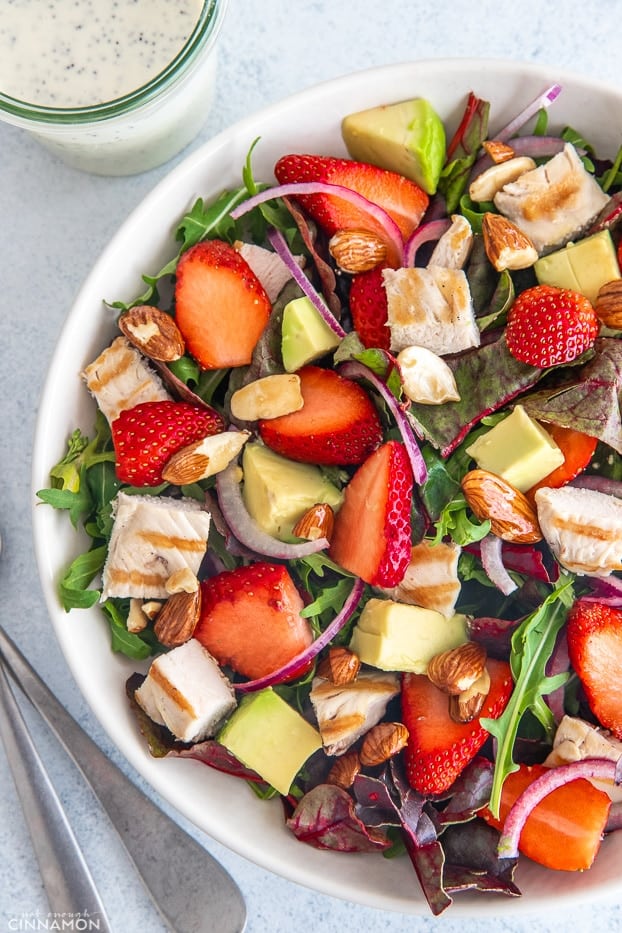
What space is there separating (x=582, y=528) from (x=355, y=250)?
26.6 inches

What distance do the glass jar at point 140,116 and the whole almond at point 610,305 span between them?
2.89ft

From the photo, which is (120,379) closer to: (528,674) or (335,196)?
(335,196)

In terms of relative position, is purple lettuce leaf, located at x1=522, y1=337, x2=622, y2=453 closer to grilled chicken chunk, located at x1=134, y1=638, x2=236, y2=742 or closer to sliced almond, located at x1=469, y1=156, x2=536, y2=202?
sliced almond, located at x1=469, y1=156, x2=536, y2=202

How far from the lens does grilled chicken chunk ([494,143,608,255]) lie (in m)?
1.74

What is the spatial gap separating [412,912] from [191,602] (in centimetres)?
72

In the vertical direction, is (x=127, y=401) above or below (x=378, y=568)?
above

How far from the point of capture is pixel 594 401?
163cm

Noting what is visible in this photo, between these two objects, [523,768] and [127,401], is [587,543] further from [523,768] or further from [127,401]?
[127,401]

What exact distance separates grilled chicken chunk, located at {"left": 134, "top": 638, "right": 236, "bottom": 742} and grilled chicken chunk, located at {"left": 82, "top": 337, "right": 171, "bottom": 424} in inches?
19.0

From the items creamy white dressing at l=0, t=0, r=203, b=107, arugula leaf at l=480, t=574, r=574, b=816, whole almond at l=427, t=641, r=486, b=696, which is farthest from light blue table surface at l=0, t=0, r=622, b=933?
whole almond at l=427, t=641, r=486, b=696

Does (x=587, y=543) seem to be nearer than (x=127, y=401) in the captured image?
Yes

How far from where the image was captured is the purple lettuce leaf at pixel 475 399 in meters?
1.69

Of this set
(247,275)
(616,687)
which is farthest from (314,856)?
(247,275)

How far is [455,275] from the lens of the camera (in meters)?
1.70
